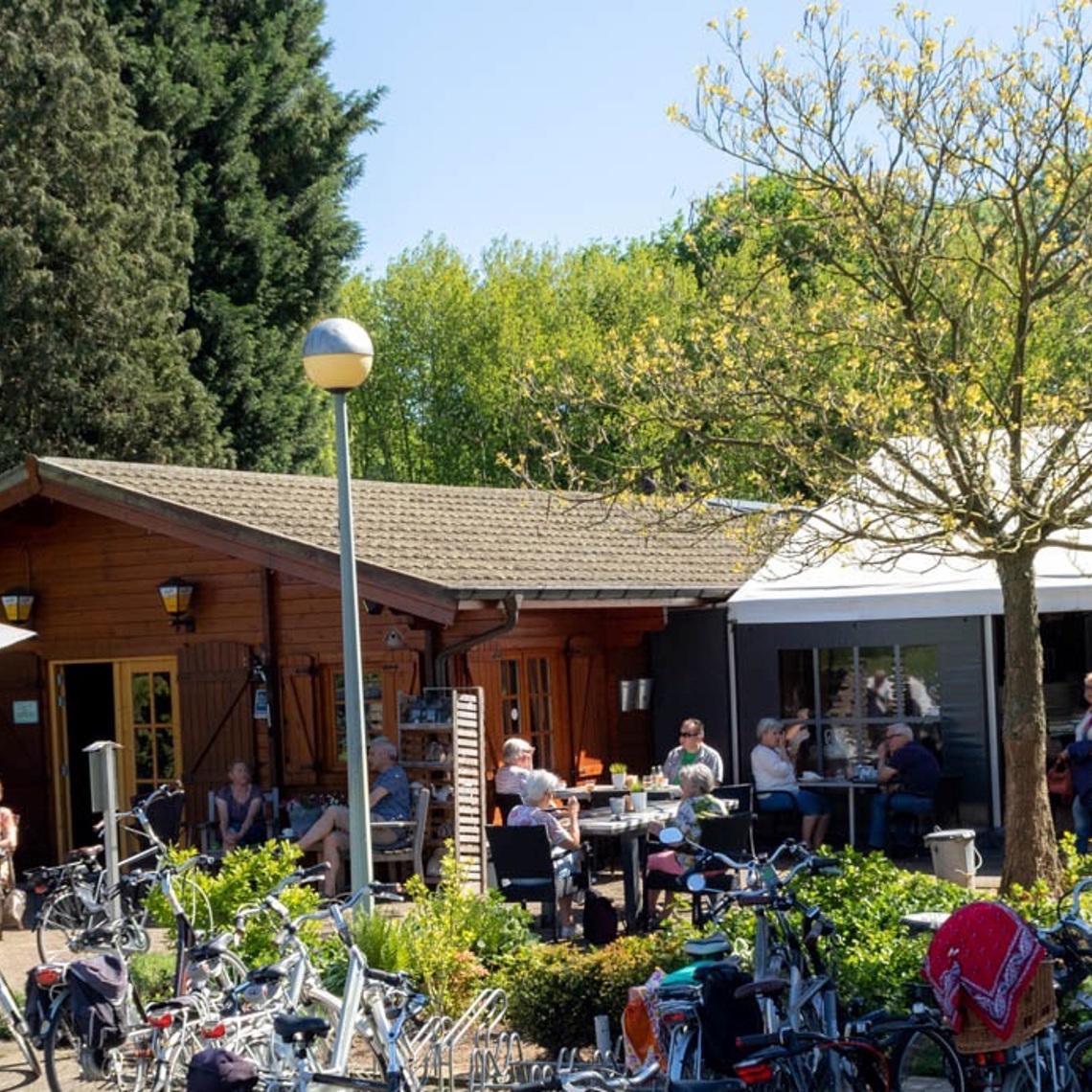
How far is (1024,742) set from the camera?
407 inches

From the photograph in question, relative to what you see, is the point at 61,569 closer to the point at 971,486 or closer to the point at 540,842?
the point at 540,842

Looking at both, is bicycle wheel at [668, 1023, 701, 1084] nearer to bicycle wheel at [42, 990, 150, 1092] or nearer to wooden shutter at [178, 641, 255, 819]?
bicycle wheel at [42, 990, 150, 1092]

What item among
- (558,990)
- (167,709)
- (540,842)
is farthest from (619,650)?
(558,990)

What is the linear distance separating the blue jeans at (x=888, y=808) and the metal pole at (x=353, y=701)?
661 centimetres

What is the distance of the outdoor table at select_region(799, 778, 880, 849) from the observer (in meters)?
15.2

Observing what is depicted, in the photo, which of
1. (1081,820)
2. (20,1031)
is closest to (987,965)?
(20,1031)

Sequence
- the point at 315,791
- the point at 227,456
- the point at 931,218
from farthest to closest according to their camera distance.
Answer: the point at 227,456
the point at 315,791
the point at 931,218

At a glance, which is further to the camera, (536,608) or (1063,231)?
(536,608)

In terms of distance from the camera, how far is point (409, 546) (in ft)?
50.9

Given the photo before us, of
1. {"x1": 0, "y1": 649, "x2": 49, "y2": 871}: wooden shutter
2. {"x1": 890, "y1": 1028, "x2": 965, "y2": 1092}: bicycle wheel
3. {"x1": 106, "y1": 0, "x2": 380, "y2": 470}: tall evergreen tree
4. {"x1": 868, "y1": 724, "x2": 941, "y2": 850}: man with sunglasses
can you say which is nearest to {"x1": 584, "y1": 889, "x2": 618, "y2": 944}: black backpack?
{"x1": 890, "y1": 1028, "x2": 965, "y2": 1092}: bicycle wheel

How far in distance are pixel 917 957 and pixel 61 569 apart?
10925 millimetres

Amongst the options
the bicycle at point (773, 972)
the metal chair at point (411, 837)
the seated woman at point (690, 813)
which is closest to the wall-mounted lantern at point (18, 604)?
the metal chair at point (411, 837)

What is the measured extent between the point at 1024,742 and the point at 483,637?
17.0 ft

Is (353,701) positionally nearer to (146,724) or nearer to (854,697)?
(146,724)
